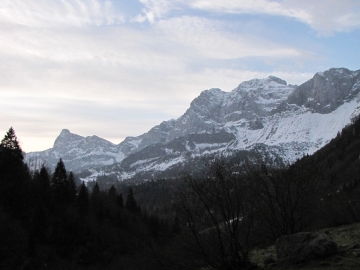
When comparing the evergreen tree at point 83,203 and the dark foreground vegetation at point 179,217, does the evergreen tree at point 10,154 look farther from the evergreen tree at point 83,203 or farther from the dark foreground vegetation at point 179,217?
the evergreen tree at point 83,203

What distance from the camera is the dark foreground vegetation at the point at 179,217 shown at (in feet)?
46.7

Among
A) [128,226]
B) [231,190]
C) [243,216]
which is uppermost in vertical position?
[231,190]

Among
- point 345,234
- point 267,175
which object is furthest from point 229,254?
point 345,234

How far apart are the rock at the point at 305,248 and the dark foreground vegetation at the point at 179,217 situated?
5.41 ft

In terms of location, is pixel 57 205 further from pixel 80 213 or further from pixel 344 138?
pixel 344 138

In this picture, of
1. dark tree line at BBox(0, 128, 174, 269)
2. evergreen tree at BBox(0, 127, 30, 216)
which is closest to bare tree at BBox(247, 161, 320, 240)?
dark tree line at BBox(0, 128, 174, 269)

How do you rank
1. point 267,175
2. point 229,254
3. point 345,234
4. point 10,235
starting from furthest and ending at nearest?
point 10,235 → point 267,175 → point 345,234 → point 229,254

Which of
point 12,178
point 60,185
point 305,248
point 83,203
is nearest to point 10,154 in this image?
point 12,178

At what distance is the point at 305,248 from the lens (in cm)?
1273

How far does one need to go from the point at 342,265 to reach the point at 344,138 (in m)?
174

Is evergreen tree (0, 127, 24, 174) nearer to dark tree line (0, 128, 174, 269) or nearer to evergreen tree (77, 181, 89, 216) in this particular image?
dark tree line (0, 128, 174, 269)

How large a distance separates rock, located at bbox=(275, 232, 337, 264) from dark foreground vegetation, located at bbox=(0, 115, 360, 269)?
165 cm

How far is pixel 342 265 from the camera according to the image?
37.2 ft

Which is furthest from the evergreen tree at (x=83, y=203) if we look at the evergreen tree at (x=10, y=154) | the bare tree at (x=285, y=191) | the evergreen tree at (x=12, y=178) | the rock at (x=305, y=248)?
the rock at (x=305, y=248)
